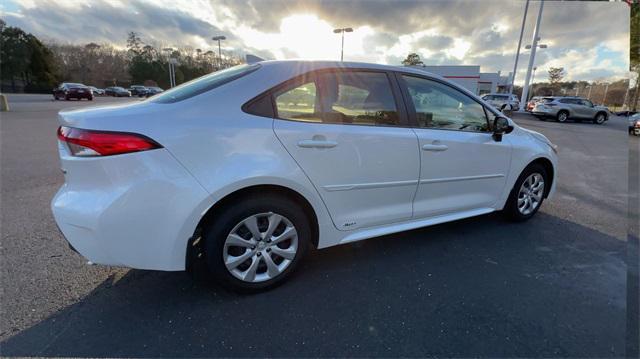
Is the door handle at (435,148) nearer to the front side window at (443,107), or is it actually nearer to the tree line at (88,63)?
the front side window at (443,107)

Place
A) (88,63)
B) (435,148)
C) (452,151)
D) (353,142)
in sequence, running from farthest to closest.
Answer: (88,63) → (452,151) → (435,148) → (353,142)

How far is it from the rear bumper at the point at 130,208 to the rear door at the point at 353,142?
2.44ft

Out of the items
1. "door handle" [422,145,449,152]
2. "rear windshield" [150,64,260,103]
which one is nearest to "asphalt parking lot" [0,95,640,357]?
"door handle" [422,145,449,152]

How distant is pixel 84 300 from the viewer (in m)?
2.31

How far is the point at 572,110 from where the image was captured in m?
19.6

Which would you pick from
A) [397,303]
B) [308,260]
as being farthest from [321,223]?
[397,303]

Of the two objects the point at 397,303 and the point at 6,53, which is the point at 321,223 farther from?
the point at 6,53

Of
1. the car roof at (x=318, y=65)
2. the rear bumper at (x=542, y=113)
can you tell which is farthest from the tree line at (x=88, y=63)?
the car roof at (x=318, y=65)

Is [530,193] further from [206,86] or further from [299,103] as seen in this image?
[206,86]

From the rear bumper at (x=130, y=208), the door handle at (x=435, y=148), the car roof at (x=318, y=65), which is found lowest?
the rear bumper at (x=130, y=208)

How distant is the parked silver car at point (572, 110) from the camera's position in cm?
1962

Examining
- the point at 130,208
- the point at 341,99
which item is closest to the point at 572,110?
the point at 341,99

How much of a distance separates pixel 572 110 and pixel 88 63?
79.1 m

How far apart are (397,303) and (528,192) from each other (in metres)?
2.47
